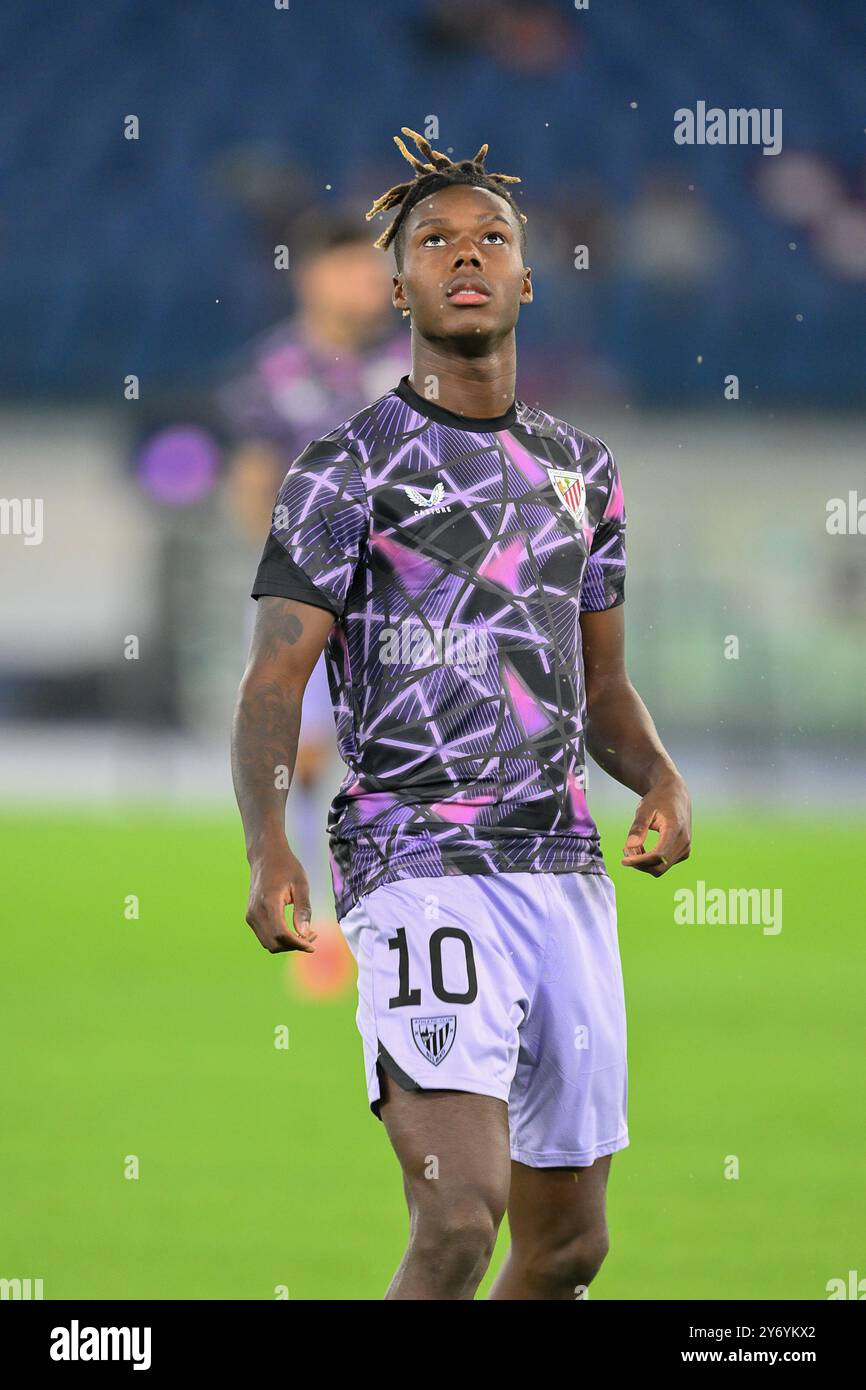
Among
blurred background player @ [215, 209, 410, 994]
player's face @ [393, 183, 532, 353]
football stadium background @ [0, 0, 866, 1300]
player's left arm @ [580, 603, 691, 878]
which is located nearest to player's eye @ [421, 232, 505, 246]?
player's face @ [393, 183, 532, 353]

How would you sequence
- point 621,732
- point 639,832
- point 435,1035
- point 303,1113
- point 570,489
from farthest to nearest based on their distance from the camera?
point 303,1113
point 621,732
point 570,489
point 639,832
point 435,1035

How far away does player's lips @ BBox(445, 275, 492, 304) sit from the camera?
303 centimetres

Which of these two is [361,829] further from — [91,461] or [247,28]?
Answer: [247,28]

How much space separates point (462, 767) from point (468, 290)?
0.71m

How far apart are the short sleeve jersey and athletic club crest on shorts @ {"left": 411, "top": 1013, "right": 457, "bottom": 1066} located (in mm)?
209

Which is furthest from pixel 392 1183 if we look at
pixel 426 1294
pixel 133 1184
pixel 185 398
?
pixel 185 398

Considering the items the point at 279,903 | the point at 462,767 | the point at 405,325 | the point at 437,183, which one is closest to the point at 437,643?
the point at 462,767

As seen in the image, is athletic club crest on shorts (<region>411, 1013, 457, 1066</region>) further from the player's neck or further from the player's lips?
the player's lips

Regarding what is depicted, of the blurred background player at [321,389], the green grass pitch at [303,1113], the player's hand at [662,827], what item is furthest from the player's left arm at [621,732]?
the blurred background player at [321,389]

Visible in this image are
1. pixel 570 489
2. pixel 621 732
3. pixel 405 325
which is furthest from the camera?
pixel 405 325

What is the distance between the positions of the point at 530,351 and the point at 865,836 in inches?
258

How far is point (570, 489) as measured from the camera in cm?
313

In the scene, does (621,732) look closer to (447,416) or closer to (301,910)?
(447,416)
